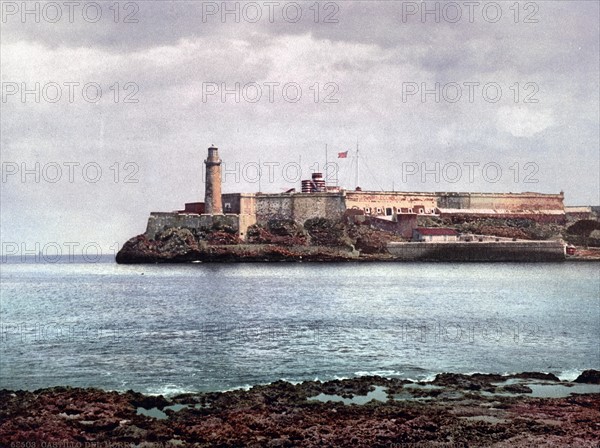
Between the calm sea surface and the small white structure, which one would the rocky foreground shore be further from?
the small white structure

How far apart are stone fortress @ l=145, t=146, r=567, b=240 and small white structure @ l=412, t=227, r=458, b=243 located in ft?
2.92

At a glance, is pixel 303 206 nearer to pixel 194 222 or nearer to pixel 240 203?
pixel 240 203

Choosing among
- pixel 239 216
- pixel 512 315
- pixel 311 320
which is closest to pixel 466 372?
pixel 311 320

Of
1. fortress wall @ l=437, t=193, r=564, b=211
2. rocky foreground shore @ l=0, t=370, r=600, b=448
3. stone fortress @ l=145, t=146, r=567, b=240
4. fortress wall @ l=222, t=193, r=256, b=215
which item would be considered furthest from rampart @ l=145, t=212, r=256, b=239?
rocky foreground shore @ l=0, t=370, r=600, b=448

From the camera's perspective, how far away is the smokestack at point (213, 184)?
2741 inches

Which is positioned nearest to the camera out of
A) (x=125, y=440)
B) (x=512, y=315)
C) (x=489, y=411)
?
(x=125, y=440)

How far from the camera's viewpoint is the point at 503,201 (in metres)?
81.4

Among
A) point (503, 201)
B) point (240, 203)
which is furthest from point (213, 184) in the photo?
point (503, 201)

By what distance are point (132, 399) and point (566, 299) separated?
1075 inches

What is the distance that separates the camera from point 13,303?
4009 centimetres

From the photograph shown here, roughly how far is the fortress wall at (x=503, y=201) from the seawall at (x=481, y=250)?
10105mm

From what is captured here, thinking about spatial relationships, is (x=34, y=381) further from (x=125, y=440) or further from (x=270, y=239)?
(x=270, y=239)

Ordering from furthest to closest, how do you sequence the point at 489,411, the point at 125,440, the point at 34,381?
1. the point at 34,381
2. the point at 489,411
3. the point at 125,440

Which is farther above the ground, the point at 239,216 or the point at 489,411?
the point at 239,216
